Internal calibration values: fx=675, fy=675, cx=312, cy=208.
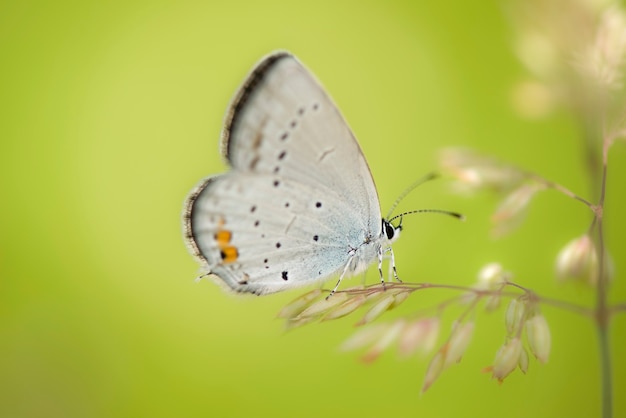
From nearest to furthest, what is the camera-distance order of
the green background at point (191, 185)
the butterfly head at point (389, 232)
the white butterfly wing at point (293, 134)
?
the white butterfly wing at point (293, 134) → the butterfly head at point (389, 232) → the green background at point (191, 185)

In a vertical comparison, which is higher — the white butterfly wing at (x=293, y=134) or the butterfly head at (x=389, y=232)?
the white butterfly wing at (x=293, y=134)

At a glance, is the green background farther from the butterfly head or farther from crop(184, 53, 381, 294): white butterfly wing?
the butterfly head

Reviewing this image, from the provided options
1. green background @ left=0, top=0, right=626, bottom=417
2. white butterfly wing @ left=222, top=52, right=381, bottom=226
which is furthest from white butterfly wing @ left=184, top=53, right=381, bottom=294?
green background @ left=0, top=0, right=626, bottom=417

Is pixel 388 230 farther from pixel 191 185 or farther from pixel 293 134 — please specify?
pixel 191 185

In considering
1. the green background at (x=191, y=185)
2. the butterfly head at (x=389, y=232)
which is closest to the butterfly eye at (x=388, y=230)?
the butterfly head at (x=389, y=232)

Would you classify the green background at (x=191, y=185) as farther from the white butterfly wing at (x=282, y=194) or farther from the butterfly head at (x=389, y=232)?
the butterfly head at (x=389, y=232)

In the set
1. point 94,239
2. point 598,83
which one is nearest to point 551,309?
point 598,83
